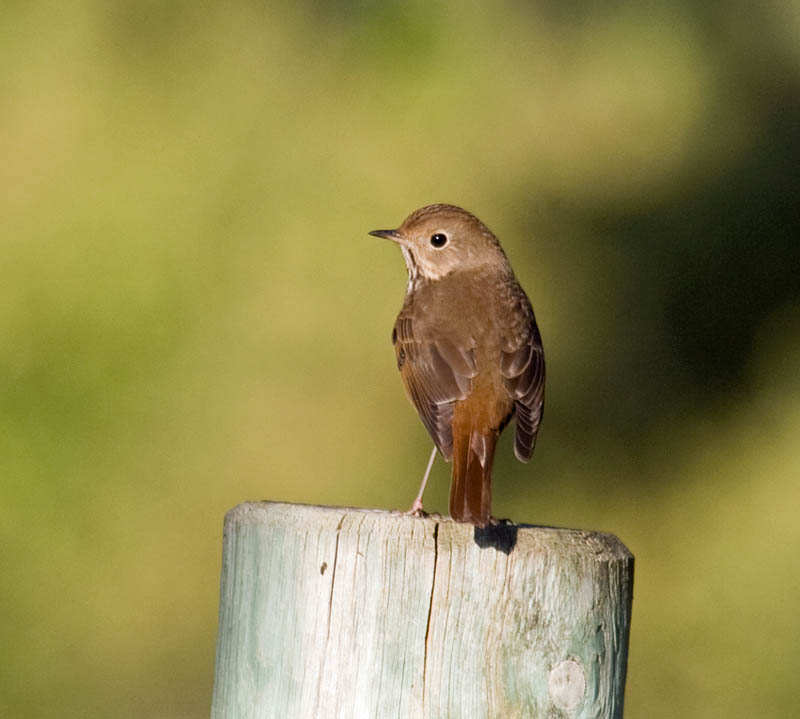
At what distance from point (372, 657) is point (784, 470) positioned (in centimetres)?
626

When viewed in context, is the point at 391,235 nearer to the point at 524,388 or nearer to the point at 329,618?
the point at 524,388

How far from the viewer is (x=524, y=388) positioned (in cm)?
432

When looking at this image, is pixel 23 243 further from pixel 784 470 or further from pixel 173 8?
pixel 784 470

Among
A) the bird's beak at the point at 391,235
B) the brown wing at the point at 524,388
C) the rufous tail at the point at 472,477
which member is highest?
the bird's beak at the point at 391,235

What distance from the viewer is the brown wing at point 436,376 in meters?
4.20

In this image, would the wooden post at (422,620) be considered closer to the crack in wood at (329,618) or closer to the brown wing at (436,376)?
the crack in wood at (329,618)

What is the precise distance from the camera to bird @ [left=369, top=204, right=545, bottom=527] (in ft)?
13.6

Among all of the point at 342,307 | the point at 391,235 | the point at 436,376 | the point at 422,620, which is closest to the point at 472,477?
the point at 436,376

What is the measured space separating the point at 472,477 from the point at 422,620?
2.97 feet

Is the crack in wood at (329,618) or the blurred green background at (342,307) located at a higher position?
the blurred green background at (342,307)

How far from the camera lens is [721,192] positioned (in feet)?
29.8

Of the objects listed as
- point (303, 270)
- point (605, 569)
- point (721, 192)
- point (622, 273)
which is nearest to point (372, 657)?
point (605, 569)

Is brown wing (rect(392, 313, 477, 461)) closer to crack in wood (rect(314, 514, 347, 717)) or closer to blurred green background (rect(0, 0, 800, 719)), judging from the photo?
crack in wood (rect(314, 514, 347, 717))

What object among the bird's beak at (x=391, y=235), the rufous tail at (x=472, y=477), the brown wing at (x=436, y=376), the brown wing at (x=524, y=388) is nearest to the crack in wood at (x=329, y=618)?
the rufous tail at (x=472, y=477)
